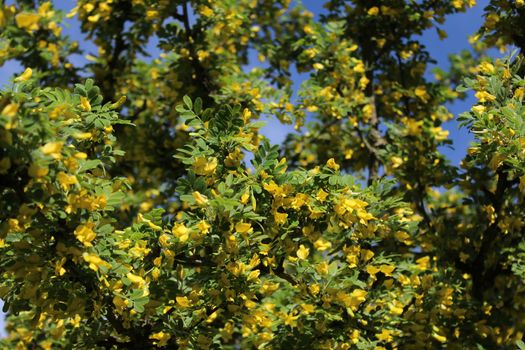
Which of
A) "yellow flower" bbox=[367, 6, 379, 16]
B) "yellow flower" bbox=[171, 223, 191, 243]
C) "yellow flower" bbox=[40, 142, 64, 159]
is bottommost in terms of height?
"yellow flower" bbox=[171, 223, 191, 243]

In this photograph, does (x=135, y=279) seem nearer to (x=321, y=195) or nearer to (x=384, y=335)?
(x=321, y=195)

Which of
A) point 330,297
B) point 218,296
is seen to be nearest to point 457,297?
point 330,297

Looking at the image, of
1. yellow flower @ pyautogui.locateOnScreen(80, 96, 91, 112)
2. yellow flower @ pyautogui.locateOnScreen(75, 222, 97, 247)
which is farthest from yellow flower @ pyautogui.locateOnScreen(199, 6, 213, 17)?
yellow flower @ pyautogui.locateOnScreen(75, 222, 97, 247)

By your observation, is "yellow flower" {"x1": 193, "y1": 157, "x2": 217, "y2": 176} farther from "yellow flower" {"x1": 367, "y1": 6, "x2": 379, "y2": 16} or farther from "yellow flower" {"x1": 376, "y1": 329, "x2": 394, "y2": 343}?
"yellow flower" {"x1": 367, "y1": 6, "x2": 379, "y2": 16}

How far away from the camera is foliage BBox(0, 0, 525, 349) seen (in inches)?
102

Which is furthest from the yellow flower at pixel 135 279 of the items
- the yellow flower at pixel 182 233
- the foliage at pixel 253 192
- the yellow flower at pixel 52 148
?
the yellow flower at pixel 52 148

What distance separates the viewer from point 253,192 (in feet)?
9.89

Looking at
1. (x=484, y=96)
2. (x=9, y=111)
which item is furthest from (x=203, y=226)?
(x=484, y=96)

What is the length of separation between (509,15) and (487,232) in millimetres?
1895

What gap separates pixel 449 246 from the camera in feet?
15.4

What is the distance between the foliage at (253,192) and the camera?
2584mm

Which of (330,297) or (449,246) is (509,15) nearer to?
(449,246)

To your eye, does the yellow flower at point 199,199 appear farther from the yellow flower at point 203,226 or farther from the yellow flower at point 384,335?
the yellow flower at point 384,335

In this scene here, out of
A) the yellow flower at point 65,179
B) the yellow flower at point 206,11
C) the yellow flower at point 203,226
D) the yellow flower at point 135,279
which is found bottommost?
the yellow flower at point 135,279
